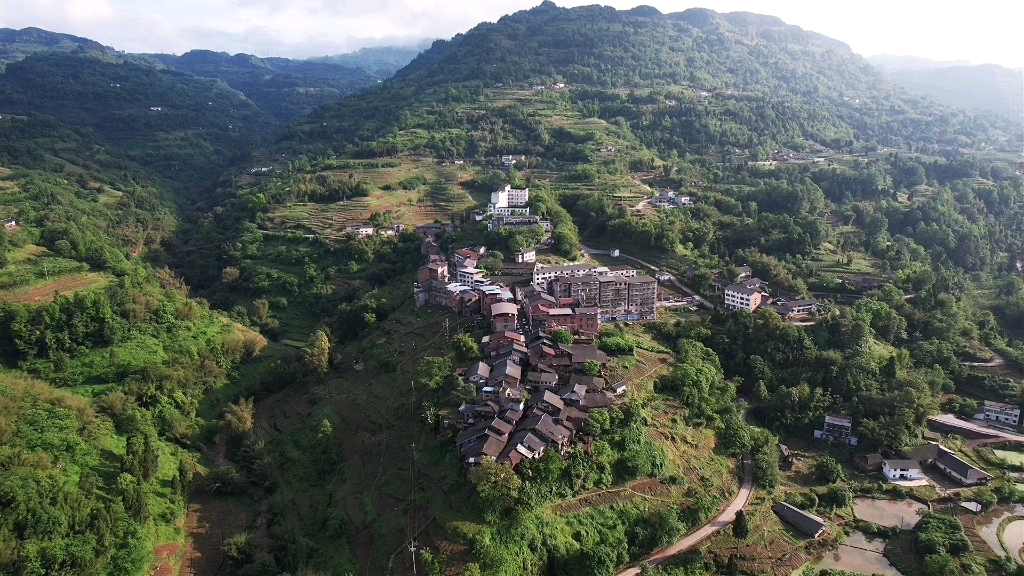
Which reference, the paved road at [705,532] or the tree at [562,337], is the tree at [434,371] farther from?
the paved road at [705,532]

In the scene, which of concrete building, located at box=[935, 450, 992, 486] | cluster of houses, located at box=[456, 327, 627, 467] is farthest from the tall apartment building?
concrete building, located at box=[935, 450, 992, 486]

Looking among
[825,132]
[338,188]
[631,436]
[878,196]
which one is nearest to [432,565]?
[631,436]

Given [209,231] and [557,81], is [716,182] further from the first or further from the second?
[209,231]

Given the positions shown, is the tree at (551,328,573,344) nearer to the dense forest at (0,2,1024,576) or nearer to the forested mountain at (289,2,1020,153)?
the dense forest at (0,2,1024,576)

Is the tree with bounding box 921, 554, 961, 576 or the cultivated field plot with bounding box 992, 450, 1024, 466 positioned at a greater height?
the tree with bounding box 921, 554, 961, 576

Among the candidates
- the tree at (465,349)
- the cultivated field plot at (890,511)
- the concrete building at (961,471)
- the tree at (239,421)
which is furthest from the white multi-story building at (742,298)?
the tree at (239,421)

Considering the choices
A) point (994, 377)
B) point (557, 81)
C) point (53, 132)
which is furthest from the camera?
point (557, 81)
